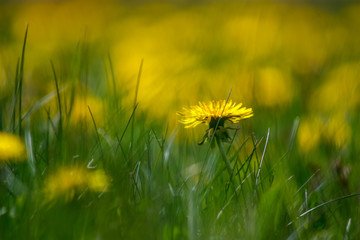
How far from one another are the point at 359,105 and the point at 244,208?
46.7 inches

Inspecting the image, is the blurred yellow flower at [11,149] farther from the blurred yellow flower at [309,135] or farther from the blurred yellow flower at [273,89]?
the blurred yellow flower at [273,89]

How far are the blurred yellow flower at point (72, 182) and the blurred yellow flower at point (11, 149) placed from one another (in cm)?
14

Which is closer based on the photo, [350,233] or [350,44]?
[350,233]

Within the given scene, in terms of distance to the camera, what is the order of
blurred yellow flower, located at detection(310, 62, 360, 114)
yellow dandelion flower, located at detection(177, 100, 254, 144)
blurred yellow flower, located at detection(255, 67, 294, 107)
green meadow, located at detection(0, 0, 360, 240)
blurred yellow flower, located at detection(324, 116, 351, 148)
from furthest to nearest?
1. blurred yellow flower, located at detection(255, 67, 294, 107)
2. blurred yellow flower, located at detection(310, 62, 360, 114)
3. blurred yellow flower, located at detection(324, 116, 351, 148)
4. yellow dandelion flower, located at detection(177, 100, 254, 144)
5. green meadow, located at detection(0, 0, 360, 240)

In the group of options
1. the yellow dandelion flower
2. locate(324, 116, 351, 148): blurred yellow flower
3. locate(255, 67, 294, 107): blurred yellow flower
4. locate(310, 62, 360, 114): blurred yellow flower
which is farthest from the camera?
locate(255, 67, 294, 107): blurred yellow flower

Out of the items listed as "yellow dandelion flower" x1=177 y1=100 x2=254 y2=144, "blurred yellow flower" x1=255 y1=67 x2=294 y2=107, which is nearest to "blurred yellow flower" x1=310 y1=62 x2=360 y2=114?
"blurred yellow flower" x1=255 y1=67 x2=294 y2=107

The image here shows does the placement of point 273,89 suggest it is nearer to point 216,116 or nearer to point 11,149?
point 216,116

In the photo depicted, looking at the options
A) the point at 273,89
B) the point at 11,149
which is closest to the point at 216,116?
the point at 11,149

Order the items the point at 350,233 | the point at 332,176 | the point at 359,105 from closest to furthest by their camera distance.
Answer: the point at 350,233, the point at 332,176, the point at 359,105

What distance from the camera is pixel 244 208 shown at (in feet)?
4.03

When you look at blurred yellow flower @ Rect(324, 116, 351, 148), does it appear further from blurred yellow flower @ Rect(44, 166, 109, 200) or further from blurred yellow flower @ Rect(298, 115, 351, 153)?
blurred yellow flower @ Rect(44, 166, 109, 200)

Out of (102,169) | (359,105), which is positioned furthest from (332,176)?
(359,105)

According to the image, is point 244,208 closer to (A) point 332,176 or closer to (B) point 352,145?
(A) point 332,176

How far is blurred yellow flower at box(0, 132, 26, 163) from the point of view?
1.33 metres
